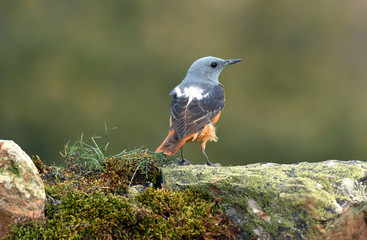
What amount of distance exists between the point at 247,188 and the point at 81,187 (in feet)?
4.44

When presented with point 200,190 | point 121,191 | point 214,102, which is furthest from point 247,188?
point 214,102

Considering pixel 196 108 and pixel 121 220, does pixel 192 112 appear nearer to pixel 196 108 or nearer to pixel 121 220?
pixel 196 108

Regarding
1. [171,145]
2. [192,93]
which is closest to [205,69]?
[192,93]

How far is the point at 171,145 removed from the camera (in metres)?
5.07

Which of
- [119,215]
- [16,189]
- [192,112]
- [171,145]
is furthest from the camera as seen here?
[192,112]

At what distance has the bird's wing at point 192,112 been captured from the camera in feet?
18.0

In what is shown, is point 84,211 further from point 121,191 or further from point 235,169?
point 235,169

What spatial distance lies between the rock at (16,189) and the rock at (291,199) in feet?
Result: 3.97

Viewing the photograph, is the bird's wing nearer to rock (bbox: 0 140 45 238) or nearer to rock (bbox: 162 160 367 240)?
rock (bbox: 162 160 367 240)

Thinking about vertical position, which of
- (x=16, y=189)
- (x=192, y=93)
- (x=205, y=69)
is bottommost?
(x=16, y=189)

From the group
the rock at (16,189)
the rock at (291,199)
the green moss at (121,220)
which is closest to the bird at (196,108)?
the rock at (291,199)

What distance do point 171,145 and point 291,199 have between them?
5.87 feet

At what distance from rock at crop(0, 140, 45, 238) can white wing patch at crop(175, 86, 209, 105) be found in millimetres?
2806

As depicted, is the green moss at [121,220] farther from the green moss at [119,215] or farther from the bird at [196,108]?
the bird at [196,108]
